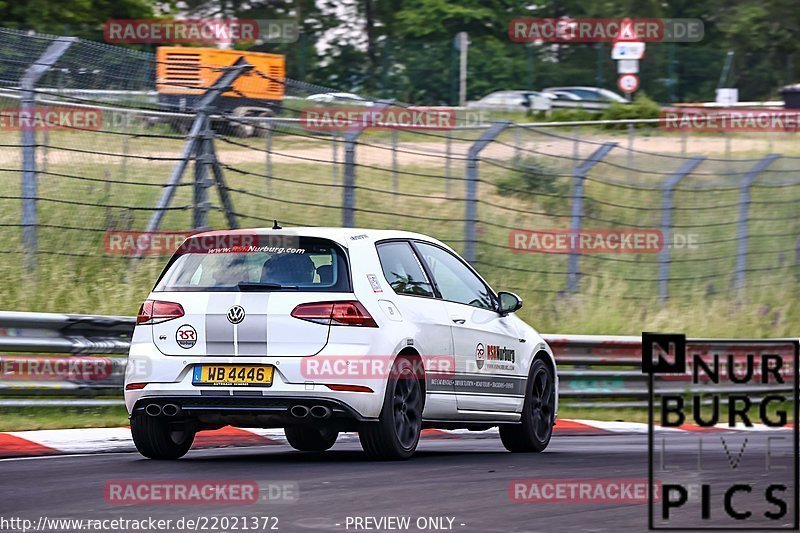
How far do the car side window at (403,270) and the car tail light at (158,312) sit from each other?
131 centimetres

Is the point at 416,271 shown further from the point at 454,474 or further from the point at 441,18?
the point at 441,18

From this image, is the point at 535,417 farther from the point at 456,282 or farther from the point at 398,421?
the point at 398,421

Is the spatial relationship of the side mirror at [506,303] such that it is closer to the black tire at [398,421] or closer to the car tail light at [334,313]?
the black tire at [398,421]

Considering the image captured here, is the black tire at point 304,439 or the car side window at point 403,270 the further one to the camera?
the black tire at point 304,439

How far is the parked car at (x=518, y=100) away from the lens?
42.2 meters

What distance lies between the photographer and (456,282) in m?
10.8

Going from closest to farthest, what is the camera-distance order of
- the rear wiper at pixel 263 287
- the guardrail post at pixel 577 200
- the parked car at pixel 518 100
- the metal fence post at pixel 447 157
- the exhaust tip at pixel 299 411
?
the exhaust tip at pixel 299 411
the rear wiper at pixel 263 287
the metal fence post at pixel 447 157
the guardrail post at pixel 577 200
the parked car at pixel 518 100

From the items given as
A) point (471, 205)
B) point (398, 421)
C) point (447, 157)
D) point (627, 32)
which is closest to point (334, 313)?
point (398, 421)

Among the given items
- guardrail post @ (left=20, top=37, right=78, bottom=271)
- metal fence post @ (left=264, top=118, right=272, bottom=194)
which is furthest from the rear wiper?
metal fence post @ (left=264, top=118, right=272, bottom=194)

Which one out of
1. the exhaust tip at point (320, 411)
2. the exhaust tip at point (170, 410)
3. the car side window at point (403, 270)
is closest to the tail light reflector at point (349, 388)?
the exhaust tip at point (320, 411)

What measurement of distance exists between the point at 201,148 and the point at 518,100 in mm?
29401

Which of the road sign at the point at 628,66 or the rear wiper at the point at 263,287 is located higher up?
the road sign at the point at 628,66

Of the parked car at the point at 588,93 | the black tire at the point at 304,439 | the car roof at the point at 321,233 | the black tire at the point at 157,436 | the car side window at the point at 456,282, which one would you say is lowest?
the black tire at the point at 304,439

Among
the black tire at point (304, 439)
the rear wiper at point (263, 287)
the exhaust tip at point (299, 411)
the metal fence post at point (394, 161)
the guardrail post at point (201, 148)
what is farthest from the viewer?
the metal fence post at point (394, 161)
